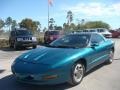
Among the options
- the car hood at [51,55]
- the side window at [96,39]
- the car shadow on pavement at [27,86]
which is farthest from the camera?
the side window at [96,39]

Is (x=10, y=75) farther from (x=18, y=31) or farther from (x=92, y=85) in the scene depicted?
(x=18, y=31)

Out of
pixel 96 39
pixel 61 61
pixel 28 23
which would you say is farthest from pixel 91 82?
pixel 28 23

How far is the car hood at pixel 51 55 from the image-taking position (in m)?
6.57

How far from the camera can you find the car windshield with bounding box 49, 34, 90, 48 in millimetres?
7863

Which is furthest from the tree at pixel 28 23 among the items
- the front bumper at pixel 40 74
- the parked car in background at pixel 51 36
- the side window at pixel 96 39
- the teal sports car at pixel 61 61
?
the front bumper at pixel 40 74

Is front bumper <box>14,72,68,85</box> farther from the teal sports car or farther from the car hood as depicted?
the car hood

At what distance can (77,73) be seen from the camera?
691 cm

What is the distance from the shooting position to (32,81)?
619cm

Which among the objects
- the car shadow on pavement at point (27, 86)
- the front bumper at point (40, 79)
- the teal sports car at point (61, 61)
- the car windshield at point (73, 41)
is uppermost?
the car windshield at point (73, 41)

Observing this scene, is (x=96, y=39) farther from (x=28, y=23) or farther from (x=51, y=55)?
(x=28, y=23)

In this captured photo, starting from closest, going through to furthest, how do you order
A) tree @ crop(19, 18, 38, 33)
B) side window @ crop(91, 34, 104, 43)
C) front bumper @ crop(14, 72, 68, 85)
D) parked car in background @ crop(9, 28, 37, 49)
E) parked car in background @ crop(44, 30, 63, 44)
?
front bumper @ crop(14, 72, 68, 85)
side window @ crop(91, 34, 104, 43)
parked car in background @ crop(9, 28, 37, 49)
parked car in background @ crop(44, 30, 63, 44)
tree @ crop(19, 18, 38, 33)

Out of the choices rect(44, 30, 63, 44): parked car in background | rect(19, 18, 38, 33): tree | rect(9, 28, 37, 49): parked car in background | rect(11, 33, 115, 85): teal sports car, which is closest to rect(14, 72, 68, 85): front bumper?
rect(11, 33, 115, 85): teal sports car

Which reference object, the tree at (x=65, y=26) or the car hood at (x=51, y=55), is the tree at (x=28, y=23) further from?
the car hood at (x=51, y=55)

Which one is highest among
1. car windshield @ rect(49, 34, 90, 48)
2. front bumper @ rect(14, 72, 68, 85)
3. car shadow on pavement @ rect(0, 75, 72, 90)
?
car windshield @ rect(49, 34, 90, 48)
